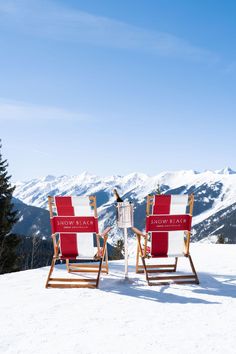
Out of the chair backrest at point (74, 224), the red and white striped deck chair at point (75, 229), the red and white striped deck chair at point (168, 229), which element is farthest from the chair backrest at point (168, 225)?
the chair backrest at point (74, 224)

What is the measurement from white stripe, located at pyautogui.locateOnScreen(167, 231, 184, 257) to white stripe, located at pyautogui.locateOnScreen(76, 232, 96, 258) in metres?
1.38

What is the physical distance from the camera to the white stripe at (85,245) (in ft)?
20.2

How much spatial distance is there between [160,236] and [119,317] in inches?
87.6

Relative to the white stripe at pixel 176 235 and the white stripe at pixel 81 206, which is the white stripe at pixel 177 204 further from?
the white stripe at pixel 81 206

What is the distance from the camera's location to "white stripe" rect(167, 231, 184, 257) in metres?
6.33

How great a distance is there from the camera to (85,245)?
20.4 ft

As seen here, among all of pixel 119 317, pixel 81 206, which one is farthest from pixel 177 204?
pixel 119 317

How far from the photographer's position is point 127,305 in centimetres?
491

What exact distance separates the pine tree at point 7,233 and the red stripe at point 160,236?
16.8 meters

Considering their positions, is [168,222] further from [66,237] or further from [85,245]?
[66,237]

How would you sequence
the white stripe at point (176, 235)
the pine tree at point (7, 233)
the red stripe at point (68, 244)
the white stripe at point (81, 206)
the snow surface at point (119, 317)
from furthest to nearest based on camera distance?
1. the pine tree at point (7, 233)
2. the white stripe at point (176, 235)
3. the red stripe at point (68, 244)
4. the white stripe at point (81, 206)
5. the snow surface at point (119, 317)

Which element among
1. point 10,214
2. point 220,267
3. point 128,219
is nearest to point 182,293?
point 128,219

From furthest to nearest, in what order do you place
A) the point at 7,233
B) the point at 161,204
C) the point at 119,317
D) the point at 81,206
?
1. the point at 7,233
2. the point at 161,204
3. the point at 81,206
4. the point at 119,317

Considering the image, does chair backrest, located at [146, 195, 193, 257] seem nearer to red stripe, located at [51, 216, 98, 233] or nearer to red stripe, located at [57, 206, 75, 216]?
red stripe, located at [51, 216, 98, 233]
